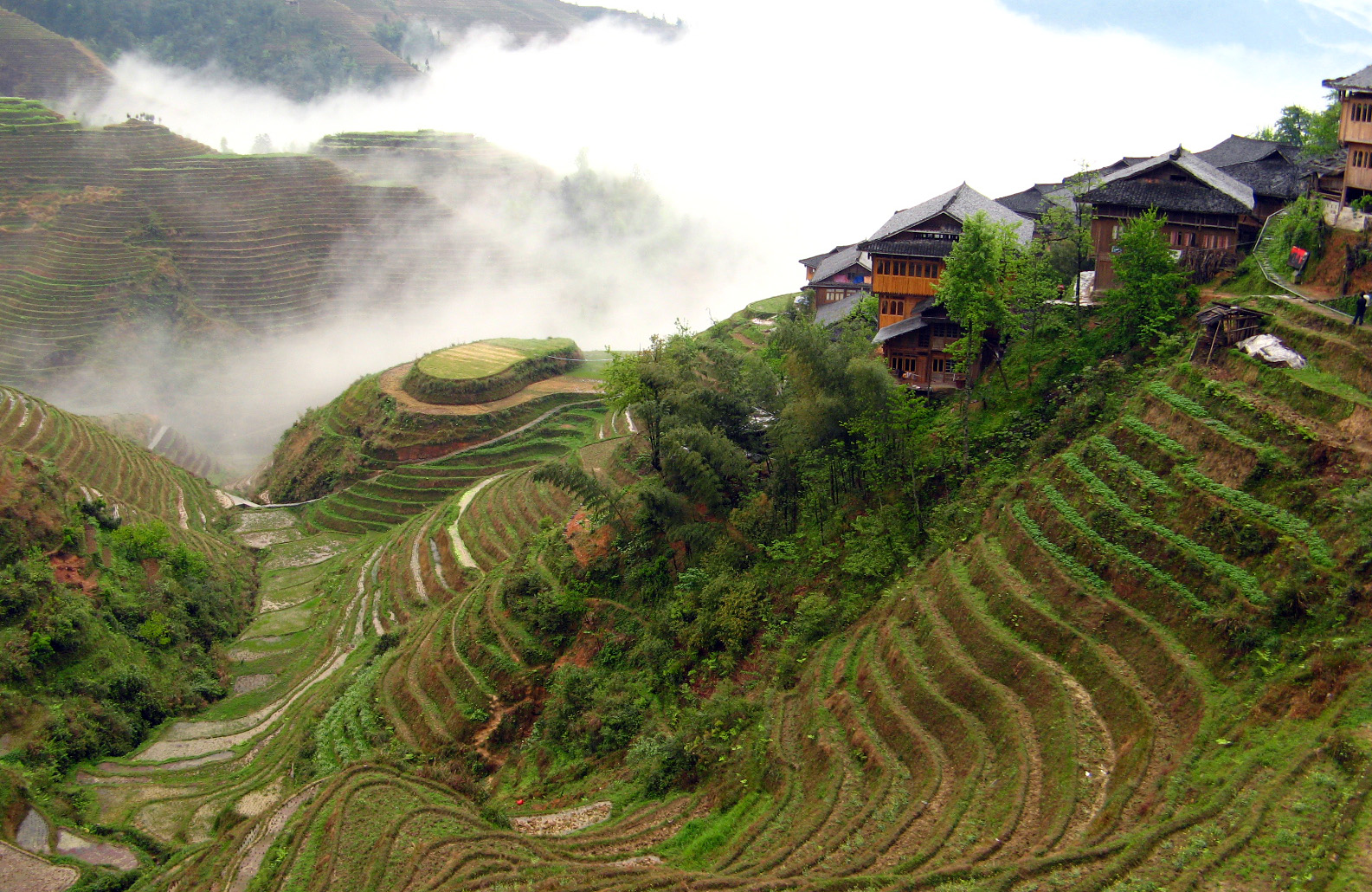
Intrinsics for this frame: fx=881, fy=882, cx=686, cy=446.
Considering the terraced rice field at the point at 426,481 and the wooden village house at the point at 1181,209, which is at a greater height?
the wooden village house at the point at 1181,209

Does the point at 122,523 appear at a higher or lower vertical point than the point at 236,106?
lower

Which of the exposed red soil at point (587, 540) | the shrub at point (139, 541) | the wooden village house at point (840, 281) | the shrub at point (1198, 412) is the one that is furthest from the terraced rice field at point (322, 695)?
the wooden village house at point (840, 281)

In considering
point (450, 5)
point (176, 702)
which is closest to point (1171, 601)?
point (176, 702)

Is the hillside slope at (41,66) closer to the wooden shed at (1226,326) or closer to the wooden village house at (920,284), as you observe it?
the wooden village house at (920,284)

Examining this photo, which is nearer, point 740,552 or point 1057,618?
point 1057,618

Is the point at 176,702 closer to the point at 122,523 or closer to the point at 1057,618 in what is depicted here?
the point at 122,523

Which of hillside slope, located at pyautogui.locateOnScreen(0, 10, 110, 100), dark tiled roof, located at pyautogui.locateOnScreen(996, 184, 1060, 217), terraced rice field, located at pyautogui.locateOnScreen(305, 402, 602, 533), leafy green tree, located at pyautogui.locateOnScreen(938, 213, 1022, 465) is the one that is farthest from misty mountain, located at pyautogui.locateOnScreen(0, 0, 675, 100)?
leafy green tree, located at pyautogui.locateOnScreen(938, 213, 1022, 465)

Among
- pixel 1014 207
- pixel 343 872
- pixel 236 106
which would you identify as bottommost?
pixel 343 872
